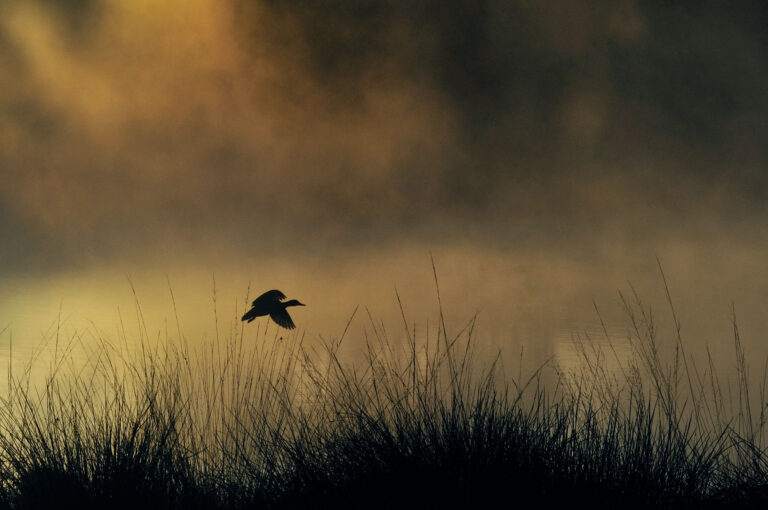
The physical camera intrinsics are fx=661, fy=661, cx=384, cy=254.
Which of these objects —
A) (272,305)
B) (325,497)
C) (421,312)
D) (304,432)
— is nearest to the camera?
(325,497)

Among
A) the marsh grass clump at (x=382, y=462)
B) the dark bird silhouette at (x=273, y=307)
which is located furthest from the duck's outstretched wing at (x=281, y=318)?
the marsh grass clump at (x=382, y=462)

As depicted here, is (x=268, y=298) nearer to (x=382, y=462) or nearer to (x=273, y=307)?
(x=273, y=307)

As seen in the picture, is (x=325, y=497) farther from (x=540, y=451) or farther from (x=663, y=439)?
(x=663, y=439)

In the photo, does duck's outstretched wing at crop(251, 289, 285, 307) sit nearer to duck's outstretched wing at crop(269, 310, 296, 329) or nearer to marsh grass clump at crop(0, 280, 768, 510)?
duck's outstretched wing at crop(269, 310, 296, 329)

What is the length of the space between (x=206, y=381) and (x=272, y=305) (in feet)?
5.27

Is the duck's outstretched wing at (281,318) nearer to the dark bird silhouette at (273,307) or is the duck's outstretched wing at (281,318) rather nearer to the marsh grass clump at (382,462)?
the dark bird silhouette at (273,307)

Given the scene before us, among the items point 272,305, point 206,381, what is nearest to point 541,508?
point 206,381

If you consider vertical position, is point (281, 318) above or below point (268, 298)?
below

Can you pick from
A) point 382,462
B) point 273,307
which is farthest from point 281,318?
point 382,462

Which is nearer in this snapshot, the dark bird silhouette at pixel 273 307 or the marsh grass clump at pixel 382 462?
the marsh grass clump at pixel 382 462

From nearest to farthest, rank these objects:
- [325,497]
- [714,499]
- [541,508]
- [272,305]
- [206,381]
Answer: [541,508] → [325,497] → [714,499] → [206,381] → [272,305]

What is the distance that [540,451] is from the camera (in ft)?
8.14

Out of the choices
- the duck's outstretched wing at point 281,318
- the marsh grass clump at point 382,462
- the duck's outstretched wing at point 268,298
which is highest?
the duck's outstretched wing at point 268,298

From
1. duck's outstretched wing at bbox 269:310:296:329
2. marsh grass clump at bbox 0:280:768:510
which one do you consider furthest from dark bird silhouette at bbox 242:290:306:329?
marsh grass clump at bbox 0:280:768:510
